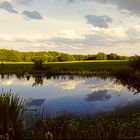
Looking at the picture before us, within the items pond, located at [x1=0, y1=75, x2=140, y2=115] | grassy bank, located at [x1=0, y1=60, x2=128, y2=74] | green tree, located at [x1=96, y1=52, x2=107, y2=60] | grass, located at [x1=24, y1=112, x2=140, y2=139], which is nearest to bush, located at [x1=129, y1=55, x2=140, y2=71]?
grassy bank, located at [x1=0, y1=60, x2=128, y2=74]

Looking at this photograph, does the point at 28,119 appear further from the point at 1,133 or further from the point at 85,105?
the point at 85,105

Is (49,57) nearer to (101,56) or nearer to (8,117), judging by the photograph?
(101,56)

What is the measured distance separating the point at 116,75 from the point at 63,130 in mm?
40250

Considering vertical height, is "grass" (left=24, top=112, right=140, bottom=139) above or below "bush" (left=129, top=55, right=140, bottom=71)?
below

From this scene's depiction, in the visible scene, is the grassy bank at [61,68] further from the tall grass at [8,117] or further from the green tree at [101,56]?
the tall grass at [8,117]

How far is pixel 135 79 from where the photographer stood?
40094 mm

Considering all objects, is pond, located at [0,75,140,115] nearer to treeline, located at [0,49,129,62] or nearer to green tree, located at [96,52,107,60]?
green tree, located at [96,52,107,60]

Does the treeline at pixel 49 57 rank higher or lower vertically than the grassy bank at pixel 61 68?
higher

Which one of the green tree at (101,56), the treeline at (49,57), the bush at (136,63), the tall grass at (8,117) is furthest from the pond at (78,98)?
the treeline at (49,57)

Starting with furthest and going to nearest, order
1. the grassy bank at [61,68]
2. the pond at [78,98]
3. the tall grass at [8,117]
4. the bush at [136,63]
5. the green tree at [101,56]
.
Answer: the green tree at [101,56], the grassy bank at [61,68], the bush at [136,63], the pond at [78,98], the tall grass at [8,117]

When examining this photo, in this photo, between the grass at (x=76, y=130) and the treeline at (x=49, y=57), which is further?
the treeline at (x=49, y=57)

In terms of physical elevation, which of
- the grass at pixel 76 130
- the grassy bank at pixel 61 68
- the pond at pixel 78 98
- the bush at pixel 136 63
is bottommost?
the pond at pixel 78 98

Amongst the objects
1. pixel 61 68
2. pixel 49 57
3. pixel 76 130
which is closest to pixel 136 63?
pixel 61 68

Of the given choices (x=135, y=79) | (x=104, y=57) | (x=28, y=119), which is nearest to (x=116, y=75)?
(x=135, y=79)
